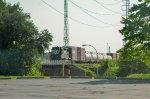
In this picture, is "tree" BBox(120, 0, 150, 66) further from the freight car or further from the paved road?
the freight car

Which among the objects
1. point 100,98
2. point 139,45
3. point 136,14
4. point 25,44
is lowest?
point 100,98

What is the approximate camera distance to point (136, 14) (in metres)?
12.9

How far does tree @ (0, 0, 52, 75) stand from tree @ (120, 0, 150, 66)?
57.7 metres

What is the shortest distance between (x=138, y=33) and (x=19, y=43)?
202ft

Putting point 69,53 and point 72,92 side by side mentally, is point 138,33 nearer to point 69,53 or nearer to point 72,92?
point 72,92

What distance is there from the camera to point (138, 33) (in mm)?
12773

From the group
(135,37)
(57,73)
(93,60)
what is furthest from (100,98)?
(93,60)

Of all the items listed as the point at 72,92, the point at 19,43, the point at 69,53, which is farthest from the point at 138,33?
the point at 69,53

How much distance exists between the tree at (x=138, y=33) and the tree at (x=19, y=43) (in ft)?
189

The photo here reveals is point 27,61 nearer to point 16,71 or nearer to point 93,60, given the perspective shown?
point 16,71

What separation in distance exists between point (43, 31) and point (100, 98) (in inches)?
2050

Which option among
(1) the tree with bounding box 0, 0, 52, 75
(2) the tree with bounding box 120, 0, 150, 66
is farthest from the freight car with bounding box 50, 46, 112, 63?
(2) the tree with bounding box 120, 0, 150, 66

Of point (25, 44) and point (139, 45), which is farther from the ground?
point (25, 44)

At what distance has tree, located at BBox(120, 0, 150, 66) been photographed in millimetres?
12516
